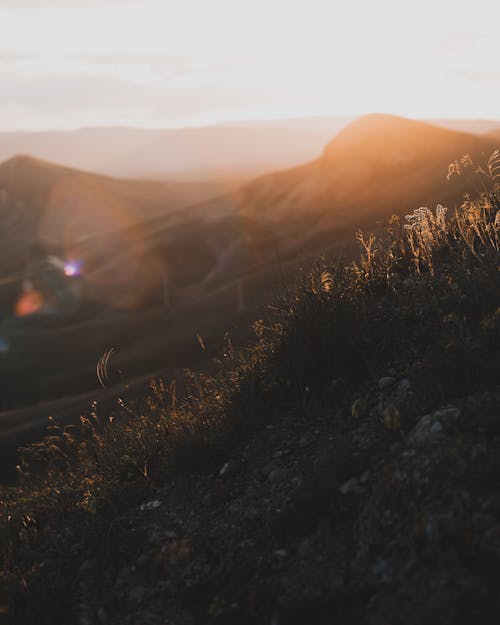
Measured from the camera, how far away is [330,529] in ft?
13.0

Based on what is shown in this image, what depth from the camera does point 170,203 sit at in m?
160

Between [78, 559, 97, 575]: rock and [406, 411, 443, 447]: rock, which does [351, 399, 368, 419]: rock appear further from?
[78, 559, 97, 575]: rock

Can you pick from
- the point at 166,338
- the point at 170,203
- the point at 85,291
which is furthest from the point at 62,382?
the point at 170,203

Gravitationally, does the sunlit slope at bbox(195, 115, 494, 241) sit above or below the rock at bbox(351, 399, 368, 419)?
above

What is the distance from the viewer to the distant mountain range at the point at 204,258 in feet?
107

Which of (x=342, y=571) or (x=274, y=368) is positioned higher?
(x=274, y=368)

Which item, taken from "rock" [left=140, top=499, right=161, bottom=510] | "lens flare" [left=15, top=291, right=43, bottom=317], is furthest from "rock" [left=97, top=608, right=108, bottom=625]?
"lens flare" [left=15, top=291, right=43, bottom=317]

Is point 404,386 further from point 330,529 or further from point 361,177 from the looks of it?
point 361,177

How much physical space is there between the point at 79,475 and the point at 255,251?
162ft

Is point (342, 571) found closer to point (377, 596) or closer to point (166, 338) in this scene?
point (377, 596)

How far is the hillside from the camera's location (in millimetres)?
3443

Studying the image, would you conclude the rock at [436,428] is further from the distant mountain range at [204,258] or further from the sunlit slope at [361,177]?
Answer: the sunlit slope at [361,177]

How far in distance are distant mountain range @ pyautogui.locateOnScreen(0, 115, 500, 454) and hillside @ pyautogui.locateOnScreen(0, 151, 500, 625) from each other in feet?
61.2

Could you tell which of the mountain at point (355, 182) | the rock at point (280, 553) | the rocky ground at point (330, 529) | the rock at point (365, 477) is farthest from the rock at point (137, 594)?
the mountain at point (355, 182)
